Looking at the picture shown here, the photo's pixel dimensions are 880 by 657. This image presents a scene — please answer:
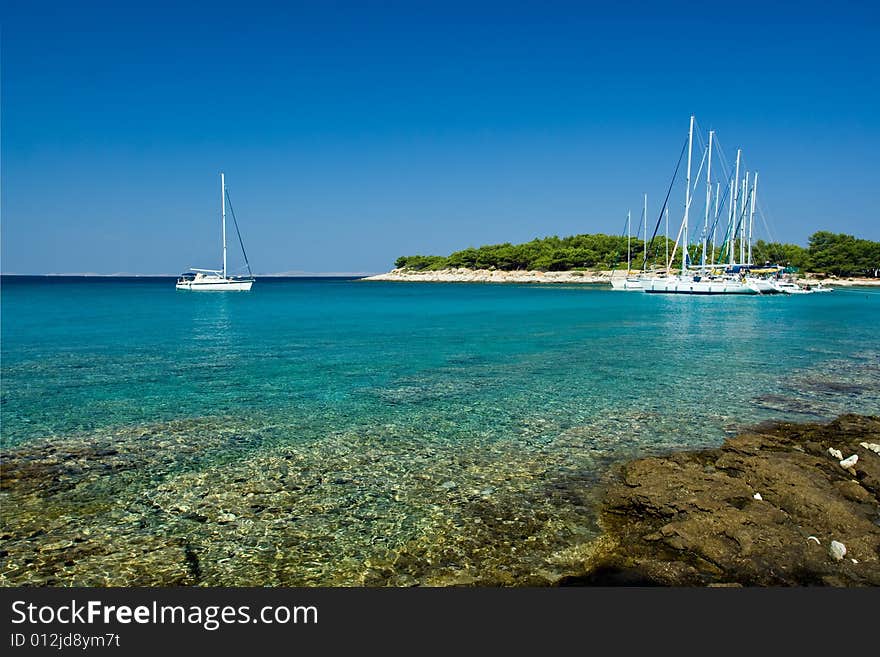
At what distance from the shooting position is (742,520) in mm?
6168

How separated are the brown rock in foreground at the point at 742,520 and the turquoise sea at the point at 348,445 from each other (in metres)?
0.54

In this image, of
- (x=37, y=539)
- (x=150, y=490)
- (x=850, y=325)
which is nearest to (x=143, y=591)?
(x=37, y=539)

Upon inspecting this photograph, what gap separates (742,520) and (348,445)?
6158 millimetres

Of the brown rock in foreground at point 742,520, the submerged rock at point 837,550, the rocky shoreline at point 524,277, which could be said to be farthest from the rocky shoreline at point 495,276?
the submerged rock at point 837,550

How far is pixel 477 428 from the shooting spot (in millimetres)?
10898

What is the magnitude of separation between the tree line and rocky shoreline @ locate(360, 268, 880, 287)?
2535mm

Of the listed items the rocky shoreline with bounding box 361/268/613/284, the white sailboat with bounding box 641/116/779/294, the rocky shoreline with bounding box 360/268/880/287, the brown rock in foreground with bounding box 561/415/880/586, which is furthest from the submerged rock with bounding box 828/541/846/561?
the rocky shoreline with bounding box 361/268/613/284

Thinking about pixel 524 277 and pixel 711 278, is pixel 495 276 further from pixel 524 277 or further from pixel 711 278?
pixel 711 278

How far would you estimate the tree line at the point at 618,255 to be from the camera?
10838cm

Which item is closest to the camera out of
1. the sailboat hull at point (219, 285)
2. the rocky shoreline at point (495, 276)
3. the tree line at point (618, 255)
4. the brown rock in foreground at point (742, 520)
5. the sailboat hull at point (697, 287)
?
the brown rock in foreground at point (742, 520)

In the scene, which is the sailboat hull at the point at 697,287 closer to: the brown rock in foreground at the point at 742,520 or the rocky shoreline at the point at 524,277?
the rocky shoreline at the point at 524,277

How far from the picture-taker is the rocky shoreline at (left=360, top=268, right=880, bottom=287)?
109 metres

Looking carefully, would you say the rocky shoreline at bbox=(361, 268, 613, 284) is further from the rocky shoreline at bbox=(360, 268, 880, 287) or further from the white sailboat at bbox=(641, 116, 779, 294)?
the white sailboat at bbox=(641, 116, 779, 294)

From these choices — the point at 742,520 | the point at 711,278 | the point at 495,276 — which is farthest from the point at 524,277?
the point at 742,520
